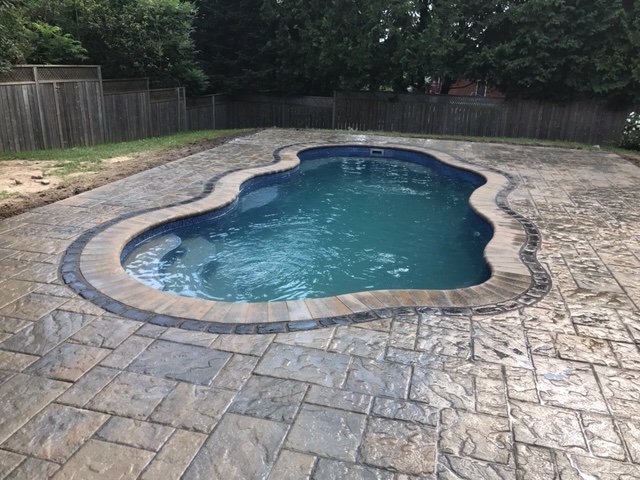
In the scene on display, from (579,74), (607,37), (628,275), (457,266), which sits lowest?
(457,266)

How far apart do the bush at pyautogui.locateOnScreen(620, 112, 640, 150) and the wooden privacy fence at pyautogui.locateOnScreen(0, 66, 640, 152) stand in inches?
64.7

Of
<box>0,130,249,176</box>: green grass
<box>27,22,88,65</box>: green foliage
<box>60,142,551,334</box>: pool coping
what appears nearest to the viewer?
<box>60,142,551,334</box>: pool coping

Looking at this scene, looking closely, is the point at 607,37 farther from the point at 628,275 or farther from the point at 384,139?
the point at 628,275

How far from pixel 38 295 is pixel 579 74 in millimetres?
14360

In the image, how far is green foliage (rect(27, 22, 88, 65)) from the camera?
10.2m

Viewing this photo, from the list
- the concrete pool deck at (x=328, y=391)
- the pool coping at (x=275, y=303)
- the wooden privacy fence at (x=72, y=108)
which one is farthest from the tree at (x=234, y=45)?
the concrete pool deck at (x=328, y=391)

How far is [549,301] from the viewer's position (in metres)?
3.78

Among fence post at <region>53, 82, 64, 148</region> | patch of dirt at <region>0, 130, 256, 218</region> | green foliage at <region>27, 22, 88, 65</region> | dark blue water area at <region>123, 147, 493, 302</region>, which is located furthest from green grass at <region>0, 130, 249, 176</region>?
dark blue water area at <region>123, 147, 493, 302</region>

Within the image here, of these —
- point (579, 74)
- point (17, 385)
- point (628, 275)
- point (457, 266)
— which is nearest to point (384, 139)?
point (579, 74)

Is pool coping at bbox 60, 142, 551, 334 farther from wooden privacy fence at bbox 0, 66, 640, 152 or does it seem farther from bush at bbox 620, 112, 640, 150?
bush at bbox 620, 112, 640, 150

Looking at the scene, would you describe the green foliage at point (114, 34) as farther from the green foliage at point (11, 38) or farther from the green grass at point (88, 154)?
the green grass at point (88, 154)

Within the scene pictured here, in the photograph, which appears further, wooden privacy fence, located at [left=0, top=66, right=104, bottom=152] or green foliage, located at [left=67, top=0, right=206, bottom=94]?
green foliage, located at [left=67, top=0, right=206, bottom=94]

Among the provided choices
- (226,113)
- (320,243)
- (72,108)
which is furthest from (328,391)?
(226,113)

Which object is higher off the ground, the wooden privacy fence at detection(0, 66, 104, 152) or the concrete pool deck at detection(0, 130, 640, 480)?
the wooden privacy fence at detection(0, 66, 104, 152)
